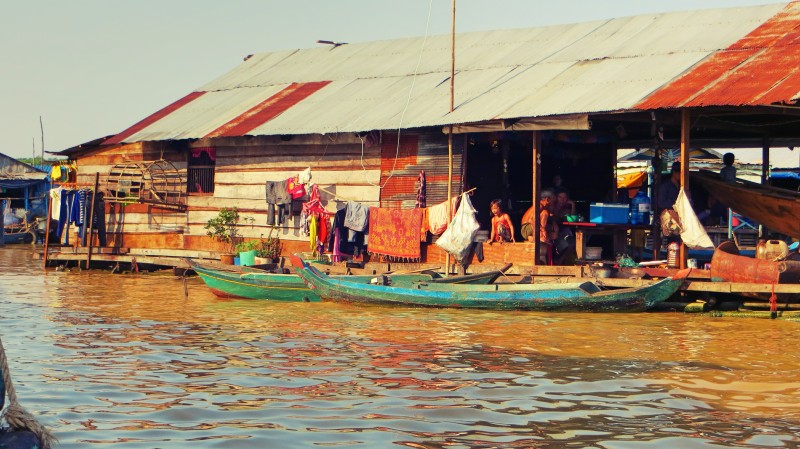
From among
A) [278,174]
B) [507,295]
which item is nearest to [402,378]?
[507,295]

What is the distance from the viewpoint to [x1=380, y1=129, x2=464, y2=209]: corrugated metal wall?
62.7 ft

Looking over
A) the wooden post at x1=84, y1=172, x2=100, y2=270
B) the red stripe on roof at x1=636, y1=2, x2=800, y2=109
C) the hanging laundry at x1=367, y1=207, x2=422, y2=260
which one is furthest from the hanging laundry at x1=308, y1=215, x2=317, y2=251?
the red stripe on roof at x1=636, y1=2, x2=800, y2=109

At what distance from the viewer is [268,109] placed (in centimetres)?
2330

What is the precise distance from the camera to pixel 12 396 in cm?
466

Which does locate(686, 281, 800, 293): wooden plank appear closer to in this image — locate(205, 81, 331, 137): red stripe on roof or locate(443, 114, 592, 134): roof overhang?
locate(443, 114, 592, 134): roof overhang

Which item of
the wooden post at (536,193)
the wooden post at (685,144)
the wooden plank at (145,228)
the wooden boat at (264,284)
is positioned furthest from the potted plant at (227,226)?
the wooden post at (685,144)

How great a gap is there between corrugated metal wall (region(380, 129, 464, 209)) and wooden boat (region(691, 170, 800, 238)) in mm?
4350

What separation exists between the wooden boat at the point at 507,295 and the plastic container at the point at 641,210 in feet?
9.13

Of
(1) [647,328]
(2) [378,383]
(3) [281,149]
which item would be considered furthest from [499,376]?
(3) [281,149]

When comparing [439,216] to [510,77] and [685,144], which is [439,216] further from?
[685,144]

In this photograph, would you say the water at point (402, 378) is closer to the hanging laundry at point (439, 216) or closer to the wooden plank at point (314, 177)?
the hanging laundry at point (439, 216)

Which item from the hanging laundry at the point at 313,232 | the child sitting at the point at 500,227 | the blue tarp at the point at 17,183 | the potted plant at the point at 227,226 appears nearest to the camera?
the child sitting at the point at 500,227

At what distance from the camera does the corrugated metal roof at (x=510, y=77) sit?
16344 millimetres

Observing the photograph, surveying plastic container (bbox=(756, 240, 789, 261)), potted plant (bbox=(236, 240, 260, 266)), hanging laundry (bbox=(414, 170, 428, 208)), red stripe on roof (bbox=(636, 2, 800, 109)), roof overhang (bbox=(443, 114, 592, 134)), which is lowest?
potted plant (bbox=(236, 240, 260, 266))
